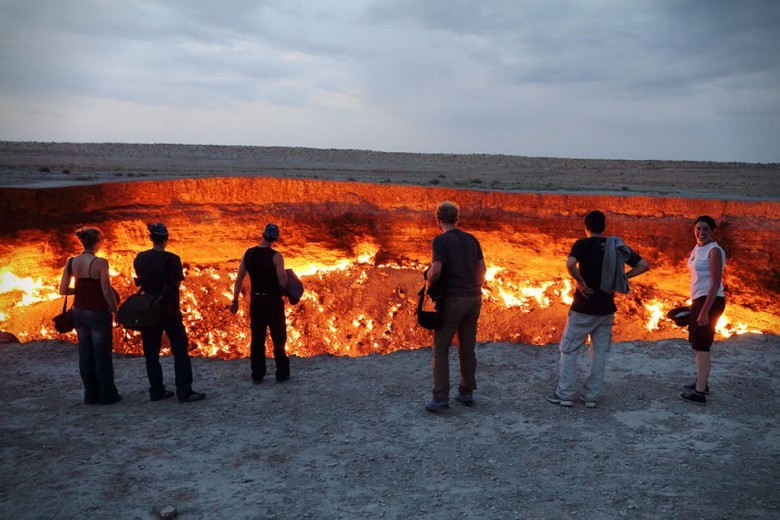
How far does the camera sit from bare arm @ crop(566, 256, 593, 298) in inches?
211

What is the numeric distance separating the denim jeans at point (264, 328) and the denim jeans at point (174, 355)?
2.37ft

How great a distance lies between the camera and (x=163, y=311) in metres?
5.89

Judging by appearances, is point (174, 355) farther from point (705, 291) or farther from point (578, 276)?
point (705, 291)

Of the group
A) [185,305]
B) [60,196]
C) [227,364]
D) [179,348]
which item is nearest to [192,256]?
[185,305]

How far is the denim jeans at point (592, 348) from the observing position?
5660mm

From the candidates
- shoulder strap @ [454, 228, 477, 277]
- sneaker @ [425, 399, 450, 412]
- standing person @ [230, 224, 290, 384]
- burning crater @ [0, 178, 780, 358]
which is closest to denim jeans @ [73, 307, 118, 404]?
standing person @ [230, 224, 290, 384]

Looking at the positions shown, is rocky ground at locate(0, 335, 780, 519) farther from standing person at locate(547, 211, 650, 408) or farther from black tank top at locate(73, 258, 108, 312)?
black tank top at locate(73, 258, 108, 312)

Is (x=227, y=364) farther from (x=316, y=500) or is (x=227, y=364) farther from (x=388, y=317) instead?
(x=388, y=317)

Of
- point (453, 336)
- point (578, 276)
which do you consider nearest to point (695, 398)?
point (578, 276)

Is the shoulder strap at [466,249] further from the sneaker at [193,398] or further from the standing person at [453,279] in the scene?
the sneaker at [193,398]

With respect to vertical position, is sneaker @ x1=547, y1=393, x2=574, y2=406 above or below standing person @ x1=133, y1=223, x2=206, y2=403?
below

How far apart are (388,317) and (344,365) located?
6375 millimetres

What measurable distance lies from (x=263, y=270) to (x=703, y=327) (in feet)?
14.8

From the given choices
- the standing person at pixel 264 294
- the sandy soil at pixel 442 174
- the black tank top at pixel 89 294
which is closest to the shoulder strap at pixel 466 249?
the standing person at pixel 264 294
